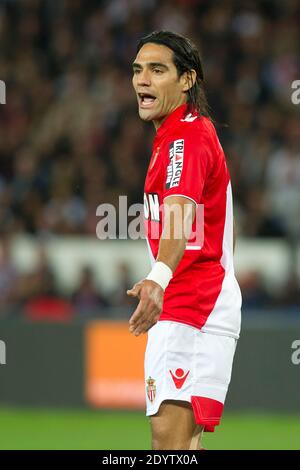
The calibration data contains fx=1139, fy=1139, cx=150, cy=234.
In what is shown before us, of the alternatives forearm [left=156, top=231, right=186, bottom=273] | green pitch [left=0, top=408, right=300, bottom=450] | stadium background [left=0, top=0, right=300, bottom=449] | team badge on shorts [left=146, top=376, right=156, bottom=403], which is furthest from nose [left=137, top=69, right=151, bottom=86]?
stadium background [left=0, top=0, right=300, bottom=449]

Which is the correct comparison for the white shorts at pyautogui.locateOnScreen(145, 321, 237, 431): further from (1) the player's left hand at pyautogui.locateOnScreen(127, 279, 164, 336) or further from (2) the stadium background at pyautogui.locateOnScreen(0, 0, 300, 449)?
(2) the stadium background at pyautogui.locateOnScreen(0, 0, 300, 449)

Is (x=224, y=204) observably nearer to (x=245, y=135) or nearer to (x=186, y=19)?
(x=245, y=135)

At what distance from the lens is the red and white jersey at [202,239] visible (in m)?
4.82

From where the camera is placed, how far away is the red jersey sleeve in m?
4.57

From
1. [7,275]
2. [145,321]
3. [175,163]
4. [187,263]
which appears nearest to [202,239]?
[187,263]

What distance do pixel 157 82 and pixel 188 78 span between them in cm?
16

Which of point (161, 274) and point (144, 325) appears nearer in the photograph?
point (144, 325)

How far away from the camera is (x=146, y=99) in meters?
4.98

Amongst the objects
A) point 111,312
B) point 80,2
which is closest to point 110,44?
point 80,2

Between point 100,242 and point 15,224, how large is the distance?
1049 millimetres

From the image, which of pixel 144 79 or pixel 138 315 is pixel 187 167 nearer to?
pixel 144 79

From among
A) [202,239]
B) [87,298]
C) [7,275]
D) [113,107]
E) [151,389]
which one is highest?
[113,107]

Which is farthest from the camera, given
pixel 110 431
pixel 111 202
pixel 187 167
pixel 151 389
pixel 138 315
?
pixel 111 202
